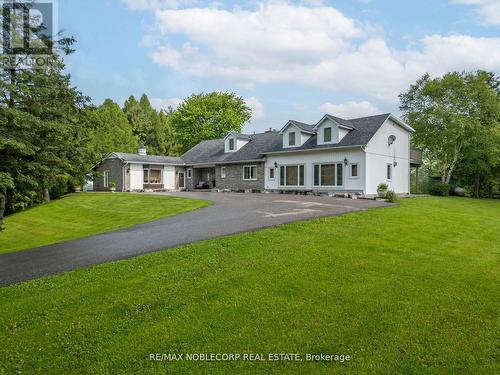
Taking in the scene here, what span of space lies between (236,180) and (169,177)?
938 centimetres

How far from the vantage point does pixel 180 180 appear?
38.2 meters

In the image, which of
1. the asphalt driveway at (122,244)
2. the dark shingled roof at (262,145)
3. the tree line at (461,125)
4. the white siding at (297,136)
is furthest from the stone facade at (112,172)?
the tree line at (461,125)

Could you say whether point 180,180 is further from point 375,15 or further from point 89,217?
point 375,15

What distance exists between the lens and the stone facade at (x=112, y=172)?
34281mm

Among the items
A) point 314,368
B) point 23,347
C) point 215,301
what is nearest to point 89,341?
point 23,347

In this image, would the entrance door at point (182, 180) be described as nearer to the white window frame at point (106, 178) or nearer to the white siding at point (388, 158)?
the white window frame at point (106, 178)

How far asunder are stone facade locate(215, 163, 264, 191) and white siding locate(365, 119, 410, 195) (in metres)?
9.27

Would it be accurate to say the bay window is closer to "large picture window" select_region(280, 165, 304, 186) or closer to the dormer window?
"large picture window" select_region(280, 165, 304, 186)

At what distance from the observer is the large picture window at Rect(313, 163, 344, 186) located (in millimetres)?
24219

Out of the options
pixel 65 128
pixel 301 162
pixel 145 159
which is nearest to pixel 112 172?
pixel 145 159

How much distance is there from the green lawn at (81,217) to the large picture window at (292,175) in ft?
29.4

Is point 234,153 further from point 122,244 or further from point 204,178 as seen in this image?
point 122,244

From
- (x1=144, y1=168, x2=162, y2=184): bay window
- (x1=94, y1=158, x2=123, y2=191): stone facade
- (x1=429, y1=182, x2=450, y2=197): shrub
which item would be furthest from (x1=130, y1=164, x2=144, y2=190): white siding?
(x1=429, y1=182, x2=450, y2=197): shrub

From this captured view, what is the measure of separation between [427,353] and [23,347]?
4.88 metres
